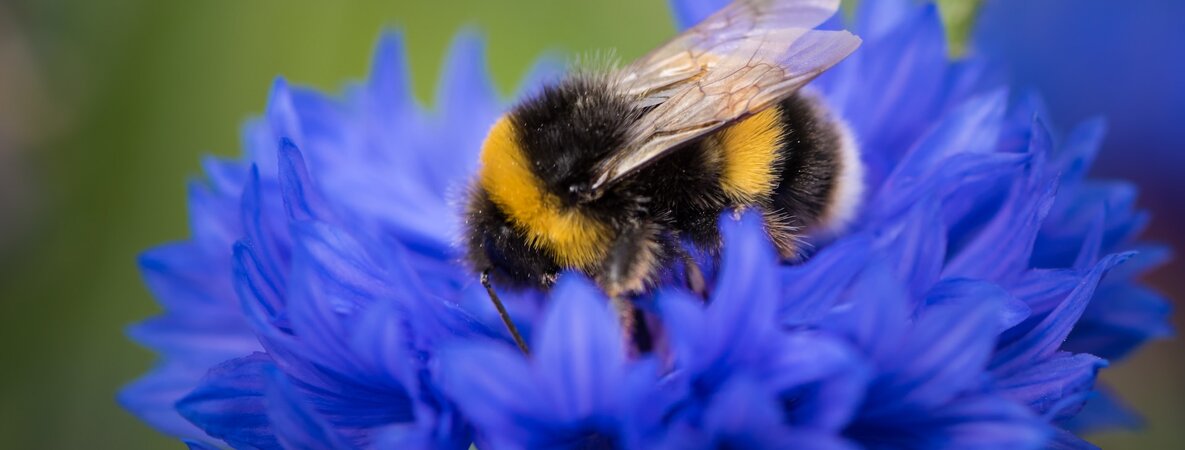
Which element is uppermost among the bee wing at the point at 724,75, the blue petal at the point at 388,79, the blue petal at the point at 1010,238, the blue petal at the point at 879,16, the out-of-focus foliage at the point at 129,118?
the out-of-focus foliage at the point at 129,118

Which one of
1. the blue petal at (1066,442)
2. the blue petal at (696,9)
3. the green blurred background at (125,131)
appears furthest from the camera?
the green blurred background at (125,131)

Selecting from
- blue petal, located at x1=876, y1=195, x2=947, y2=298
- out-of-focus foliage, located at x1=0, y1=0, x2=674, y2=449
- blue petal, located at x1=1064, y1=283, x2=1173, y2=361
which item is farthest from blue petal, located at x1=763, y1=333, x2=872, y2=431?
out-of-focus foliage, located at x1=0, y1=0, x2=674, y2=449

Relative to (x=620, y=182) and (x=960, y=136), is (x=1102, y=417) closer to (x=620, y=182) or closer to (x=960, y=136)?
(x=960, y=136)

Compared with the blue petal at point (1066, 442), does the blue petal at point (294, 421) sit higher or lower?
higher

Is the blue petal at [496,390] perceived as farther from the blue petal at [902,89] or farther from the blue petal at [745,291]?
the blue petal at [902,89]

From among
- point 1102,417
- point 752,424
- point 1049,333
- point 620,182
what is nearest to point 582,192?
point 620,182

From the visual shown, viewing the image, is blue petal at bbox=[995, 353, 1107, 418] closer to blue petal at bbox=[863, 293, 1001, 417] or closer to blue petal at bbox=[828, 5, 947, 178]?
blue petal at bbox=[863, 293, 1001, 417]

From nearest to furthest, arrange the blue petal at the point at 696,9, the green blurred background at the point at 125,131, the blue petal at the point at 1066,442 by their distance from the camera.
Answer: the blue petal at the point at 1066,442 < the blue petal at the point at 696,9 < the green blurred background at the point at 125,131

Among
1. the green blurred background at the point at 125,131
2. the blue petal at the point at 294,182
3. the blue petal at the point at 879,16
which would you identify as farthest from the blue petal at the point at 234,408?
the green blurred background at the point at 125,131
